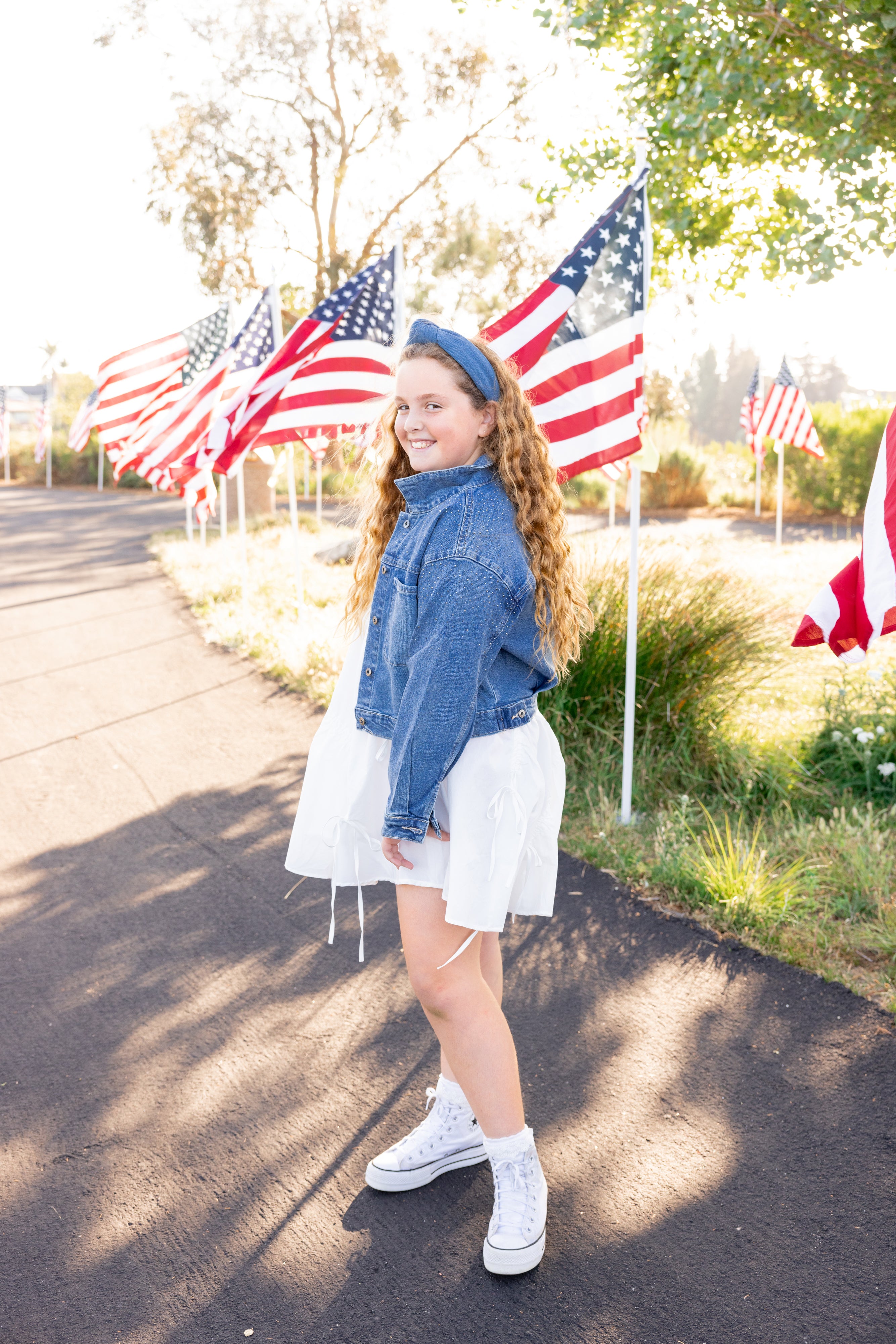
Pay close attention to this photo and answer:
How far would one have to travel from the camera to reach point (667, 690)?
5938 mm

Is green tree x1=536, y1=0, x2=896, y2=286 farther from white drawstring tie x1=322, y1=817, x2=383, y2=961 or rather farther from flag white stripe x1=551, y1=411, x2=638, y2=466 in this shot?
white drawstring tie x1=322, y1=817, x2=383, y2=961

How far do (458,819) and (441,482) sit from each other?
75cm

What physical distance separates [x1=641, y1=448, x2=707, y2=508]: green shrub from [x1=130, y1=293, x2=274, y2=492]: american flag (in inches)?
681

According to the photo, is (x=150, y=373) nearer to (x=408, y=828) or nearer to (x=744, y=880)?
(x=744, y=880)

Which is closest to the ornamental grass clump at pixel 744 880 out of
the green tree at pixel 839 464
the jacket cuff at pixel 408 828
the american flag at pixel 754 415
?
the jacket cuff at pixel 408 828

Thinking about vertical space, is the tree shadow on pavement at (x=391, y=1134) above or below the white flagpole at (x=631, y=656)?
below

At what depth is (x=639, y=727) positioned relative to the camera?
5934mm

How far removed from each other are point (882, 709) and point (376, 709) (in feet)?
15.8

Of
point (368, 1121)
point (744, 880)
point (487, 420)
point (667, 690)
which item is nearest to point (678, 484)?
point (667, 690)

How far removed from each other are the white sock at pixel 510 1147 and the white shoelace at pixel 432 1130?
272mm

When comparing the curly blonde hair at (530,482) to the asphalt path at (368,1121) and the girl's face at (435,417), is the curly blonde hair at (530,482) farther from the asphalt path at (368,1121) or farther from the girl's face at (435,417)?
the asphalt path at (368,1121)

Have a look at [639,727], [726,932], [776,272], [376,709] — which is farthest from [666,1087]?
[776,272]

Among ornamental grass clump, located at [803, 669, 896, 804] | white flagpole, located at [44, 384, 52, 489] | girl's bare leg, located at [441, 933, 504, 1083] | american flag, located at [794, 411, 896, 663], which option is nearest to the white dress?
girl's bare leg, located at [441, 933, 504, 1083]

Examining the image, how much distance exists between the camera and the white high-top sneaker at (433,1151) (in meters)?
2.68
